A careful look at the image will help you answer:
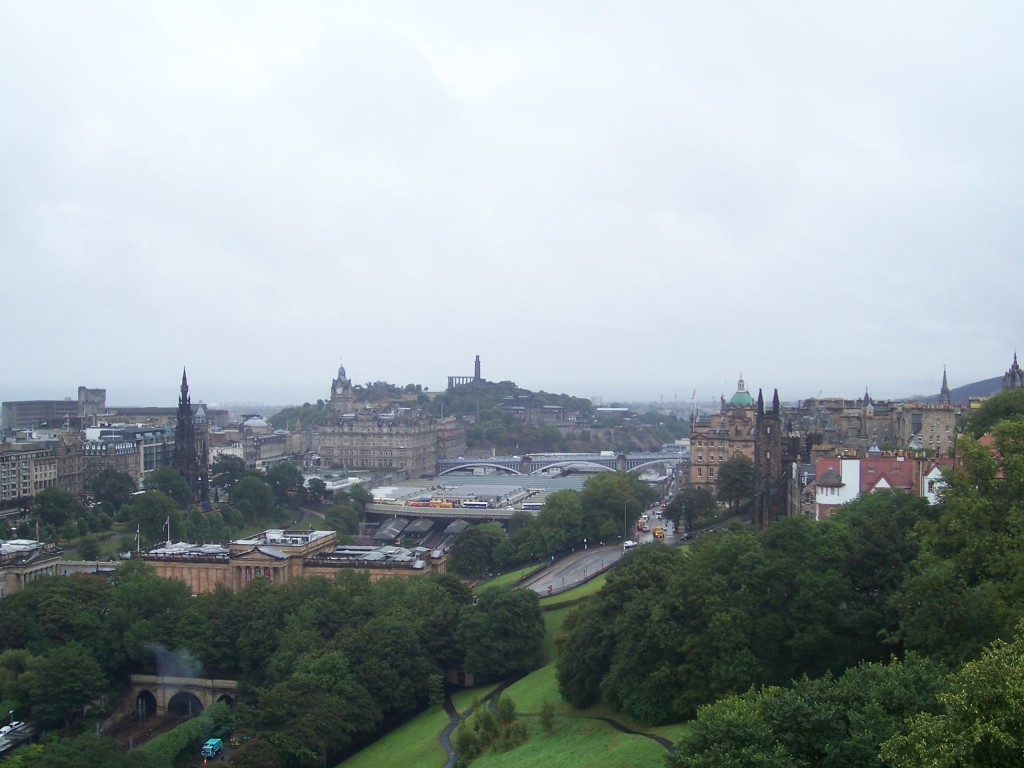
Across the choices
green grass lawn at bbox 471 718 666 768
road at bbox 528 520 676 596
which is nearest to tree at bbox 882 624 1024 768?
green grass lawn at bbox 471 718 666 768

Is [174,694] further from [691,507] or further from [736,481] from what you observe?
[736,481]

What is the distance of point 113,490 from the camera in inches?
3236

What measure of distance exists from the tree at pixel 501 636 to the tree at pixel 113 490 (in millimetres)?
47365

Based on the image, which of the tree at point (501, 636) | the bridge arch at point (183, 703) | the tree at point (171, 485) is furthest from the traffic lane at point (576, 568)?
the tree at point (171, 485)

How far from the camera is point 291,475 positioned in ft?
326

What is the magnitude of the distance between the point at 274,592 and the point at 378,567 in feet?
31.3

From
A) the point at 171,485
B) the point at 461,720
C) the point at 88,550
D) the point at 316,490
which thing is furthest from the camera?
Answer: the point at 316,490

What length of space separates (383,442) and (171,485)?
62.5m

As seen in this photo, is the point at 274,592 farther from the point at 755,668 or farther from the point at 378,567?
the point at 755,668

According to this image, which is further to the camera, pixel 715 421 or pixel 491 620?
pixel 715 421

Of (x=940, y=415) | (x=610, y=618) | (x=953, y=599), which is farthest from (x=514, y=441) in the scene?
(x=953, y=599)

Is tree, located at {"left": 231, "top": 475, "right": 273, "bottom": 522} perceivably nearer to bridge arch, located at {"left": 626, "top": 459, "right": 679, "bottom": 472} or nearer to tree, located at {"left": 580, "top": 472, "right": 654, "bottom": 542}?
tree, located at {"left": 580, "top": 472, "right": 654, "bottom": 542}

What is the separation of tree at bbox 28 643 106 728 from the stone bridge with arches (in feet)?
11.7

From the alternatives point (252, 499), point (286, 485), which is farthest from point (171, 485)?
point (286, 485)
